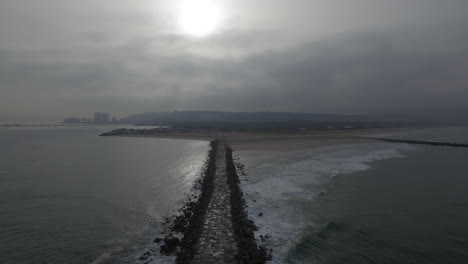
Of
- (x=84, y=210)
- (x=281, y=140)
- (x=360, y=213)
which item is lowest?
(x=84, y=210)

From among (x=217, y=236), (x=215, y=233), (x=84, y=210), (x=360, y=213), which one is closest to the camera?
(x=217, y=236)

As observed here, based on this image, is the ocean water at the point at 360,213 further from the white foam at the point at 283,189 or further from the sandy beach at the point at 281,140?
the sandy beach at the point at 281,140

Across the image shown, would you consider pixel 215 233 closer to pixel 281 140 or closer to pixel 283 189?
pixel 283 189

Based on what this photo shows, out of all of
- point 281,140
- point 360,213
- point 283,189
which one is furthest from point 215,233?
point 281,140

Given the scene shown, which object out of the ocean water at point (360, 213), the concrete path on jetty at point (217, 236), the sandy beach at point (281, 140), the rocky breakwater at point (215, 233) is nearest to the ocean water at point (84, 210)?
the rocky breakwater at point (215, 233)

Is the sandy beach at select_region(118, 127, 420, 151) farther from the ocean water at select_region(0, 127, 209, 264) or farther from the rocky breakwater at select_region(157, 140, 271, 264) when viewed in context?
the rocky breakwater at select_region(157, 140, 271, 264)

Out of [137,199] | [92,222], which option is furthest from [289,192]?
[92,222]

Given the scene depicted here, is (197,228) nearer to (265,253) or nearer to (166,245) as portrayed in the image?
(166,245)
